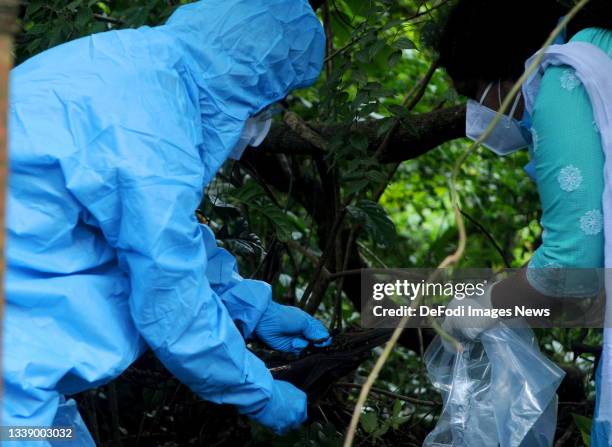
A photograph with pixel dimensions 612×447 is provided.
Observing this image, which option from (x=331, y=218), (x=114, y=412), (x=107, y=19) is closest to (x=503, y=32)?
(x=331, y=218)

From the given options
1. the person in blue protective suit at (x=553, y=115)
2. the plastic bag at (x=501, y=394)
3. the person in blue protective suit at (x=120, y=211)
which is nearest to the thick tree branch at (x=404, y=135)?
the person in blue protective suit at (x=553, y=115)

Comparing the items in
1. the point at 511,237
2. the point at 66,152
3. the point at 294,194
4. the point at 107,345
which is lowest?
the point at 511,237

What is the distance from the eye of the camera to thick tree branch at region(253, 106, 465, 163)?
3014 millimetres

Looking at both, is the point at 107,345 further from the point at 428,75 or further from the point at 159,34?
the point at 428,75

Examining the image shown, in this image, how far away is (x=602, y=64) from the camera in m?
2.05

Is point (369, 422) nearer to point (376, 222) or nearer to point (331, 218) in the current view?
point (376, 222)

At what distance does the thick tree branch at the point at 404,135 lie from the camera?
301 cm

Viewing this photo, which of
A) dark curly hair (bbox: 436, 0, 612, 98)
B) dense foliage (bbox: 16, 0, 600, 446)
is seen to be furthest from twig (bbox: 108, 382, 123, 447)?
dark curly hair (bbox: 436, 0, 612, 98)

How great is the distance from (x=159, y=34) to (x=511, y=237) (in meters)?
3.18

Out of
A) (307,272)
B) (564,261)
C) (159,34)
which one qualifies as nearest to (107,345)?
(159,34)

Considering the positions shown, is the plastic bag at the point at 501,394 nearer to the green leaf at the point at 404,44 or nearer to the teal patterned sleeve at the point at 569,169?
the teal patterned sleeve at the point at 569,169

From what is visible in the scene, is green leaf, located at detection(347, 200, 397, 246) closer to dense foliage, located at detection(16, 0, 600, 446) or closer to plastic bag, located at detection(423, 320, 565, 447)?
dense foliage, located at detection(16, 0, 600, 446)

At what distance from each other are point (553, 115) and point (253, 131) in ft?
2.39

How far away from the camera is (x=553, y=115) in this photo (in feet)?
6.73
